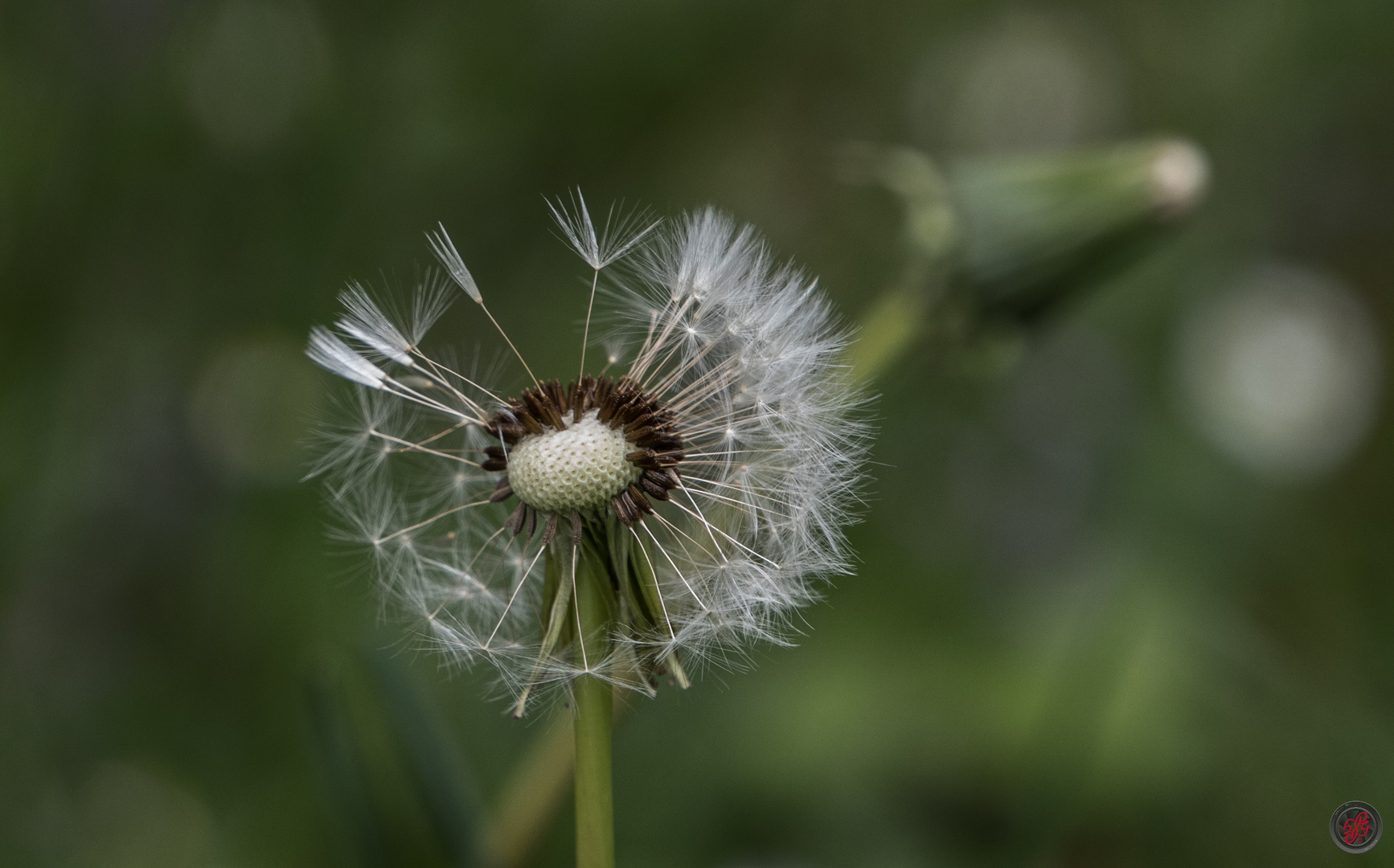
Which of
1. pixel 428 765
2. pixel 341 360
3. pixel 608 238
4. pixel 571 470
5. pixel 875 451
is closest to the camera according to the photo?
pixel 571 470

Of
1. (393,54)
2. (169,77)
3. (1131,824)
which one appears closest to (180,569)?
(169,77)

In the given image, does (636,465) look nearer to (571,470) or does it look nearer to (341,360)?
(571,470)

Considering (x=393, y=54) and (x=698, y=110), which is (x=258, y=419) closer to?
(x=393, y=54)

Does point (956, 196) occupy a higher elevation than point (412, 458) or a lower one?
higher

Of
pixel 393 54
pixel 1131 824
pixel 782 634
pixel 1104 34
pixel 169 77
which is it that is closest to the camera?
pixel 782 634

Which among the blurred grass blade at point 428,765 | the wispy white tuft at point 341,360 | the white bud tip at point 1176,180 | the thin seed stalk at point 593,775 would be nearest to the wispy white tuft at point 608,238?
the wispy white tuft at point 341,360

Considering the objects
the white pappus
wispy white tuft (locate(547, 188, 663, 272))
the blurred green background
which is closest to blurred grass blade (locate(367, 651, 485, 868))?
the blurred green background

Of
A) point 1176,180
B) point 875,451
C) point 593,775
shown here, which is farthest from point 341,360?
point 875,451
